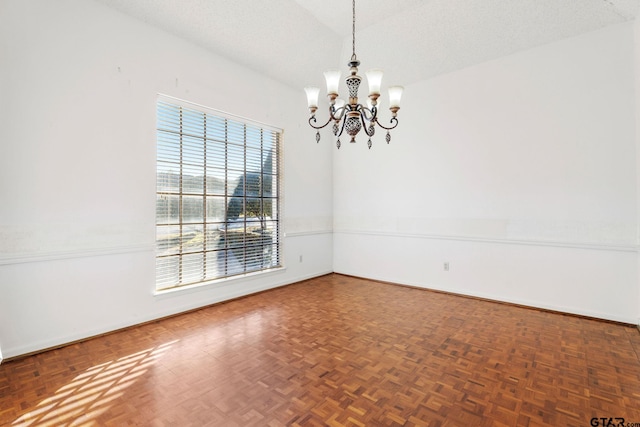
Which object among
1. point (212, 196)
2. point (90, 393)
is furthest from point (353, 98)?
point (90, 393)

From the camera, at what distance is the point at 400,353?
8.60ft

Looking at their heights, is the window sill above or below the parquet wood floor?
above

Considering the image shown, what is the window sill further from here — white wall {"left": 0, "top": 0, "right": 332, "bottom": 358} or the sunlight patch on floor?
the sunlight patch on floor

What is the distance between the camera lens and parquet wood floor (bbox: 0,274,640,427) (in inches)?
72.4

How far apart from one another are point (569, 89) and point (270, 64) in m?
3.76

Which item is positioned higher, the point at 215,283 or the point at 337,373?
the point at 215,283

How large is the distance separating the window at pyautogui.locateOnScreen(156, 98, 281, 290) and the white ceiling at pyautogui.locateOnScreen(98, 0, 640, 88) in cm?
88

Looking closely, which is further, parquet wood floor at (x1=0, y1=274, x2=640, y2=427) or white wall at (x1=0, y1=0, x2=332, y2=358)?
white wall at (x1=0, y1=0, x2=332, y2=358)

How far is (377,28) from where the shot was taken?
169 inches

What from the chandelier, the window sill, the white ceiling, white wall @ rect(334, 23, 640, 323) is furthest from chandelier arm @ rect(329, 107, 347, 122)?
the window sill

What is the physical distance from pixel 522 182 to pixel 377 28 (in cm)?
283

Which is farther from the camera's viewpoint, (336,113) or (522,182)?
(522,182)

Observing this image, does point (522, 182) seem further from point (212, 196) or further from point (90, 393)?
point (90, 393)

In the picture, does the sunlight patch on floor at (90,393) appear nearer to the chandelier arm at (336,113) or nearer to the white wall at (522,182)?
the chandelier arm at (336,113)
